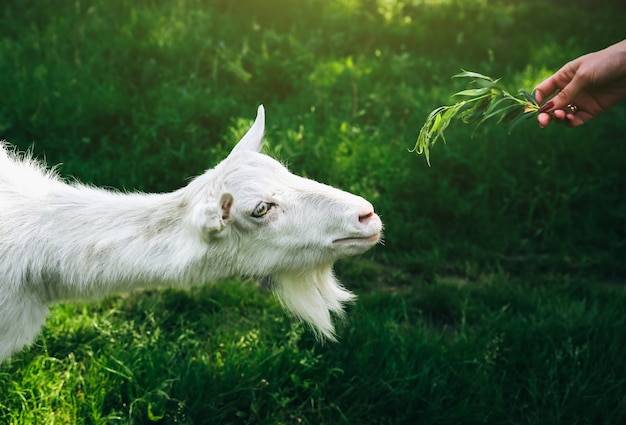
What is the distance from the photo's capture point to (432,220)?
4.84 meters

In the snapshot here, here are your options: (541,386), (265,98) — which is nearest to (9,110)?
(265,98)

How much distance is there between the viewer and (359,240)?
256 cm

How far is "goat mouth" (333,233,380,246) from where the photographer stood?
254 centimetres

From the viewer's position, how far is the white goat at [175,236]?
2533 mm

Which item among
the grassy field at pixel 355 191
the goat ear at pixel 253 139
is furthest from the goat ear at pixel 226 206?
the grassy field at pixel 355 191

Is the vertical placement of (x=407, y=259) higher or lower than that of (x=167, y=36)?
lower

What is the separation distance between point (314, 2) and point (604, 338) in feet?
15.6

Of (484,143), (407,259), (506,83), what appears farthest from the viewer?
(506,83)

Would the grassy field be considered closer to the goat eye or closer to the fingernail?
the goat eye

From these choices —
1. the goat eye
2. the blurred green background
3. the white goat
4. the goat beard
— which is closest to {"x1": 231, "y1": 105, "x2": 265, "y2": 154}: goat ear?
the white goat

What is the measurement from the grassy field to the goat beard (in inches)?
19.0

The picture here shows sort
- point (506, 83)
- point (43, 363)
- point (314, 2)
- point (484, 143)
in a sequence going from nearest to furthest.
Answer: point (43, 363), point (484, 143), point (506, 83), point (314, 2)

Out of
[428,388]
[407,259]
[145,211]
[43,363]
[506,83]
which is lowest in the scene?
[43,363]

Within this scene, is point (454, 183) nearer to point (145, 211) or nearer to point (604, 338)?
point (604, 338)
